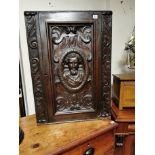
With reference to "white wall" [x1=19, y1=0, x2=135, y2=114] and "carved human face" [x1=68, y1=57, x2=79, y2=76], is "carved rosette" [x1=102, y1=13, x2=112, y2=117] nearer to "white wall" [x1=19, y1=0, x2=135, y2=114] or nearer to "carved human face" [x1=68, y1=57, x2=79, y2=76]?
"carved human face" [x1=68, y1=57, x2=79, y2=76]

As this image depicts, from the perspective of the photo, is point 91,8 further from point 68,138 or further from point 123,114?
point 68,138

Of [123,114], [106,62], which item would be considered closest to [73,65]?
[106,62]

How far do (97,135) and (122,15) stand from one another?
955mm

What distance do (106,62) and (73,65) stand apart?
0.58 feet

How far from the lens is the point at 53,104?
92 centimetres

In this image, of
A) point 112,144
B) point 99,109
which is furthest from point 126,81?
point 112,144

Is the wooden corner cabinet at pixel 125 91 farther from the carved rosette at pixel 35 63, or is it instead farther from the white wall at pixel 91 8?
the carved rosette at pixel 35 63

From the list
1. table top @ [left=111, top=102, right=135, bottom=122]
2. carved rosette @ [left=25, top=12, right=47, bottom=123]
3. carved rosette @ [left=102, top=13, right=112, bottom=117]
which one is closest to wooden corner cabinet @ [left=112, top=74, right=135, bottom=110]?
table top @ [left=111, top=102, right=135, bottom=122]

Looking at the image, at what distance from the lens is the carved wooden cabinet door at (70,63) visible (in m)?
0.84

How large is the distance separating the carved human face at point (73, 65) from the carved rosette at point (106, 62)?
5.7 inches
